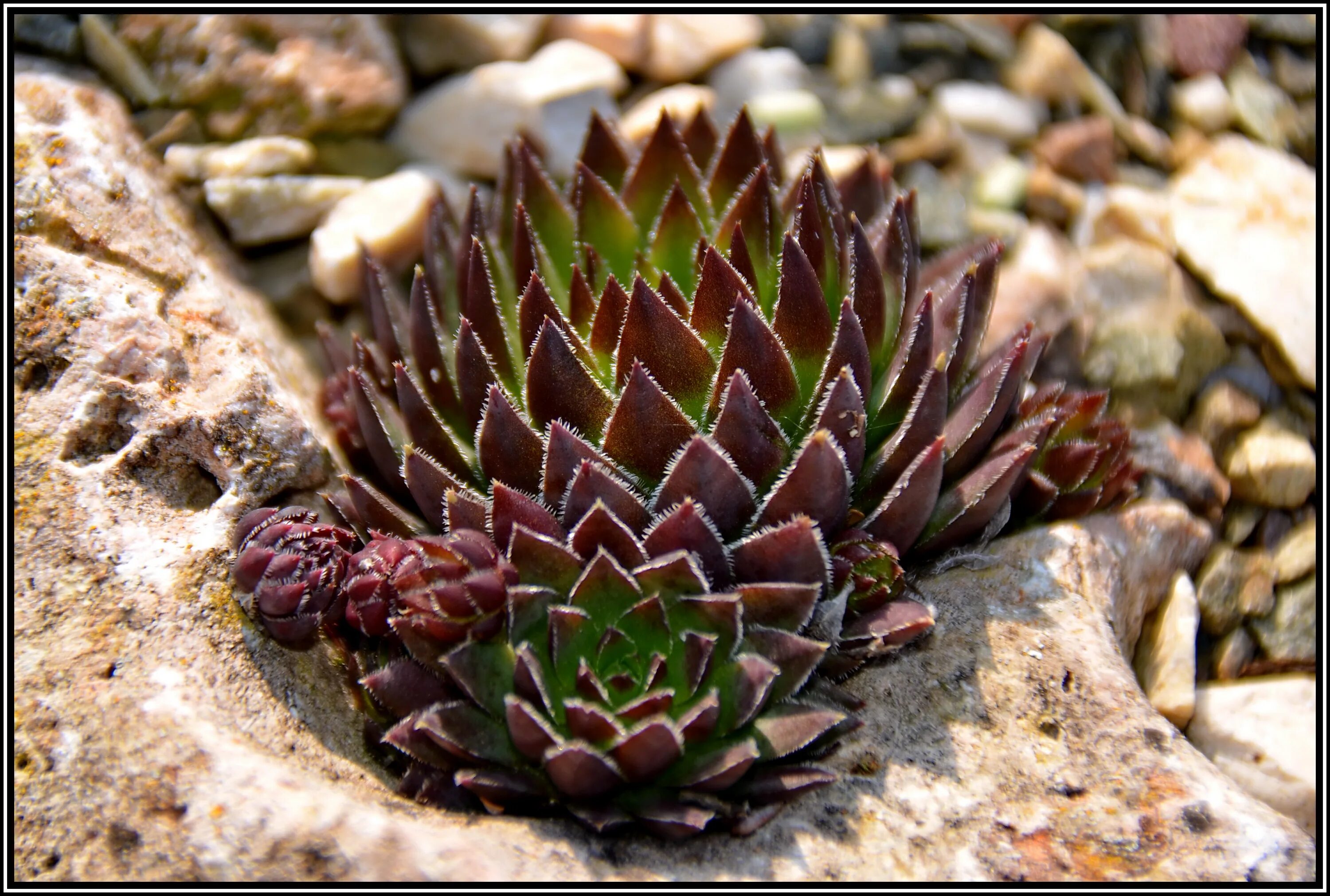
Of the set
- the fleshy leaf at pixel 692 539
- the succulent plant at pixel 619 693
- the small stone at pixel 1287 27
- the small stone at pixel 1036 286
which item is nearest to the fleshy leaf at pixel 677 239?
the fleshy leaf at pixel 692 539

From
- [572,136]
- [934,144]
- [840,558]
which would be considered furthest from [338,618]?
[934,144]

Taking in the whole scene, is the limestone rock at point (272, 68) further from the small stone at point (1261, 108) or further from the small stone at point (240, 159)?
the small stone at point (1261, 108)

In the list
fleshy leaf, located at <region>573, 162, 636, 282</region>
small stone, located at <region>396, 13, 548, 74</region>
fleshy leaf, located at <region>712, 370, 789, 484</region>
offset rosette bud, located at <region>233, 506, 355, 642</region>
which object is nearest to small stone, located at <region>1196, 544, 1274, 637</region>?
fleshy leaf, located at <region>712, 370, 789, 484</region>

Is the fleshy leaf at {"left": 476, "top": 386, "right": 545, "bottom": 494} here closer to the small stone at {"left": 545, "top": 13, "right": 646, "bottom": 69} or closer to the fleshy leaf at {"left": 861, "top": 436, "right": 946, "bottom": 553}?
the fleshy leaf at {"left": 861, "top": 436, "right": 946, "bottom": 553}

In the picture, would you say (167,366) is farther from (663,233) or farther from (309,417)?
(663,233)

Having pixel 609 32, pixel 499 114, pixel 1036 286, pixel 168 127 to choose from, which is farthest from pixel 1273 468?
pixel 168 127
